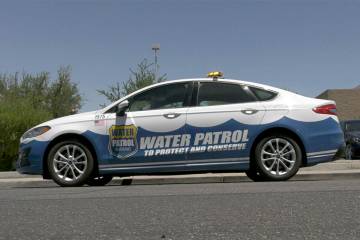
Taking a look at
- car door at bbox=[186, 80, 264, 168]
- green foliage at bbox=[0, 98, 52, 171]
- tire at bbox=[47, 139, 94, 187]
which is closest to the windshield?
car door at bbox=[186, 80, 264, 168]

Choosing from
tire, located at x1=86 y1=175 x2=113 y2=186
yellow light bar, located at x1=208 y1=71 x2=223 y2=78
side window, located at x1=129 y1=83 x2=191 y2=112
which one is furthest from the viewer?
tire, located at x1=86 y1=175 x2=113 y2=186

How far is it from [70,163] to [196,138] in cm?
187

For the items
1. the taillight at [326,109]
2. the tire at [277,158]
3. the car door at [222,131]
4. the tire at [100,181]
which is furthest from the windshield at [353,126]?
the tire at [100,181]

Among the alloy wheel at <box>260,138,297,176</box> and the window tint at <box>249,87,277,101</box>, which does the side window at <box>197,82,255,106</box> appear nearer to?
the window tint at <box>249,87,277,101</box>

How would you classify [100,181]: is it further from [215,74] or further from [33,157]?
[215,74]

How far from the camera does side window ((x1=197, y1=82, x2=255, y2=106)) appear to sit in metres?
7.75

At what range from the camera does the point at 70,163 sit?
7617 millimetres

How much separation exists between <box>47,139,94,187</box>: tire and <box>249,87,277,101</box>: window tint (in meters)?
2.59

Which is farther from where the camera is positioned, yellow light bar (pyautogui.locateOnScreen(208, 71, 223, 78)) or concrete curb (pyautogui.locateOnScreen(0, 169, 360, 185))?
concrete curb (pyautogui.locateOnScreen(0, 169, 360, 185))

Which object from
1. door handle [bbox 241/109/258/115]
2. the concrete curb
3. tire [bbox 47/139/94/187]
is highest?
door handle [bbox 241/109/258/115]

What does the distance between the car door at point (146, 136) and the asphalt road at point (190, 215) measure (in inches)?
55.7

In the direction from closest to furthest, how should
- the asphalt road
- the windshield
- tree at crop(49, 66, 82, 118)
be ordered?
the asphalt road
the windshield
tree at crop(49, 66, 82, 118)

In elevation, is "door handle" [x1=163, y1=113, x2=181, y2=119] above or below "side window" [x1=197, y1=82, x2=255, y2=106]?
below

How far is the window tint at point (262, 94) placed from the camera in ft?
25.4
